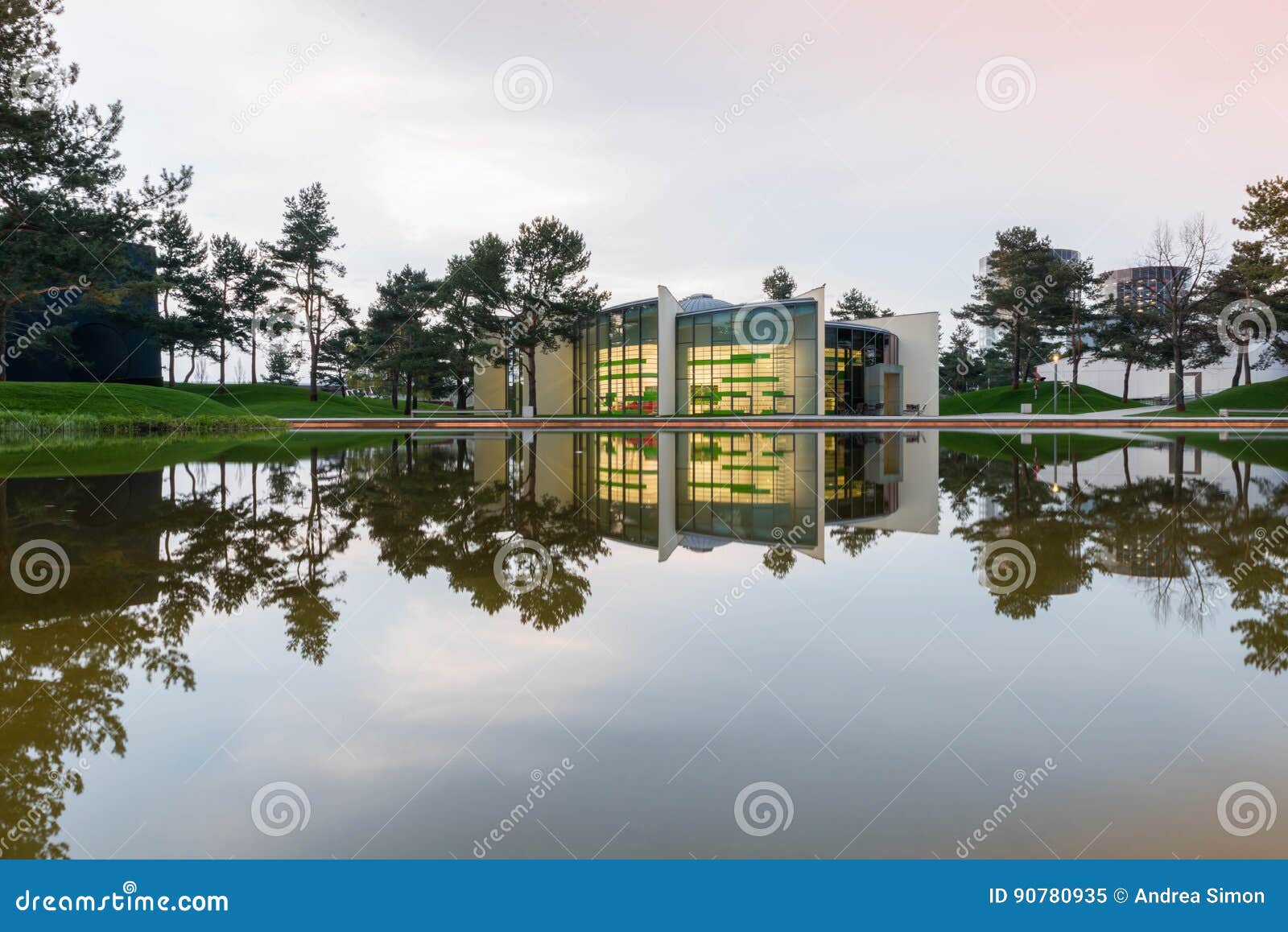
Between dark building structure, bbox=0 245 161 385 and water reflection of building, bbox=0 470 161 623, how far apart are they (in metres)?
36.8

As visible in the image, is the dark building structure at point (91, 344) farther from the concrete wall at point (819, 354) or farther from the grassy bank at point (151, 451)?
the concrete wall at point (819, 354)

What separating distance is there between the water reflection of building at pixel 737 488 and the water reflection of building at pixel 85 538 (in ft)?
15.1

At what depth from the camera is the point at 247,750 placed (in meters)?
3.28

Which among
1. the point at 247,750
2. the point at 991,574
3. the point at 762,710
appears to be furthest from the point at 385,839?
the point at 991,574

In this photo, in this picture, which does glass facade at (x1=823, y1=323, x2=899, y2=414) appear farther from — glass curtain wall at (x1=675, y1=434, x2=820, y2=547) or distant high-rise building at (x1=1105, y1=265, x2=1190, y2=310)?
glass curtain wall at (x1=675, y1=434, x2=820, y2=547)

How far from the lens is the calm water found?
107 inches

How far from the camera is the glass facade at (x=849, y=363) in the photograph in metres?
52.4

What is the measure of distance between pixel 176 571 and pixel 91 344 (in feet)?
188

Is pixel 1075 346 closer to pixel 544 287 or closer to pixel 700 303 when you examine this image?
pixel 700 303

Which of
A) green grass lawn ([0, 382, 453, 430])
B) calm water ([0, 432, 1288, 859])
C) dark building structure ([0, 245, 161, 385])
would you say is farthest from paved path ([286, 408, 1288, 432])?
calm water ([0, 432, 1288, 859])

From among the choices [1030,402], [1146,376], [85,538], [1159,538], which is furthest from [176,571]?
[1146,376]

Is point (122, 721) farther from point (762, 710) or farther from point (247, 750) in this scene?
point (762, 710)

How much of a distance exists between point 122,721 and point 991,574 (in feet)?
20.2

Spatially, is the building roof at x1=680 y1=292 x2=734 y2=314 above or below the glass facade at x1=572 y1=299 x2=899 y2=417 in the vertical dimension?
above
